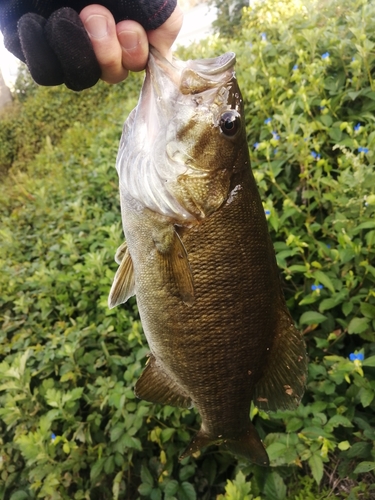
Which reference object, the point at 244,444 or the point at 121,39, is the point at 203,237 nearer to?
the point at 121,39

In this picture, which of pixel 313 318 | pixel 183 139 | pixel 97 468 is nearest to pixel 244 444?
pixel 313 318

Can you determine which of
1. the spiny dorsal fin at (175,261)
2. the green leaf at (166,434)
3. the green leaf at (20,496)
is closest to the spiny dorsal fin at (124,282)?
the spiny dorsal fin at (175,261)

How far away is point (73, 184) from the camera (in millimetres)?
4320

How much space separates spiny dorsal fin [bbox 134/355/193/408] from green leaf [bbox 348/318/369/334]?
777 millimetres

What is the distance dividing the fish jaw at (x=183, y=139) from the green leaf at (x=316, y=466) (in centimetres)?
112

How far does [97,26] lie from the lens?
99 centimetres

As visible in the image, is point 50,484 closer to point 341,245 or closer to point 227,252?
point 227,252

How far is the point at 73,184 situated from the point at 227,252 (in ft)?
11.6

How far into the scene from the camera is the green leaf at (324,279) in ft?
5.82

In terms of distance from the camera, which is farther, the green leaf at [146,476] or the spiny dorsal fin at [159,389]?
the green leaf at [146,476]

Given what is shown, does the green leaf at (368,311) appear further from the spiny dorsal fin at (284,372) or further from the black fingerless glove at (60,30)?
the black fingerless glove at (60,30)

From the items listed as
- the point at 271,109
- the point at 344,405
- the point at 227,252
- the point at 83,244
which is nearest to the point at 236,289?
the point at 227,252

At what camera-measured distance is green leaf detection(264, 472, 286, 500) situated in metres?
1.66

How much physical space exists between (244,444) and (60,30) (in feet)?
4.57
